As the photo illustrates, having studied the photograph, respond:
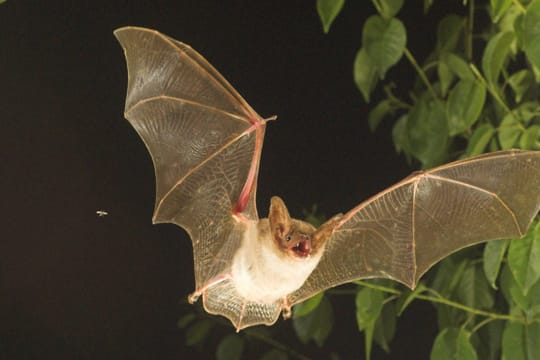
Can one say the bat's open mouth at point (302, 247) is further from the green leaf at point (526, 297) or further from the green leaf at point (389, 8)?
the green leaf at point (389, 8)

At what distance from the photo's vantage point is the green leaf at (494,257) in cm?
169

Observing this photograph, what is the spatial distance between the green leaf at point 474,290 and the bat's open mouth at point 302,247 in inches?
32.1

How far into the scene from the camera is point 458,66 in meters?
1.90

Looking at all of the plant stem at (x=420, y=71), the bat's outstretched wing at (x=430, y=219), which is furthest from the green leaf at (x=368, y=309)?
the plant stem at (x=420, y=71)

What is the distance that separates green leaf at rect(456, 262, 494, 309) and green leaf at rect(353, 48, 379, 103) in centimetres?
47

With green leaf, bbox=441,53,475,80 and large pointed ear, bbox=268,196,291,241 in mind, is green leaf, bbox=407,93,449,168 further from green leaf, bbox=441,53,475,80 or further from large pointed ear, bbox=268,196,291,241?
large pointed ear, bbox=268,196,291,241

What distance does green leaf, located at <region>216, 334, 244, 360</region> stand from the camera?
6.15ft

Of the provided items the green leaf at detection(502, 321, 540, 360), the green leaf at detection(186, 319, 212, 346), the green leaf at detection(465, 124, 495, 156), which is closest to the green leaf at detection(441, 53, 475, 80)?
the green leaf at detection(465, 124, 495, 156)

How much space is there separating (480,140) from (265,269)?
69 cm

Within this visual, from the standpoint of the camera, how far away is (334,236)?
4.84 ft

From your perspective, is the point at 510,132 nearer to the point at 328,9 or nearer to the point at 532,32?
the point at 532,32

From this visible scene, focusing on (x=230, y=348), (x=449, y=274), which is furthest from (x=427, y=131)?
(x=230, y=348)

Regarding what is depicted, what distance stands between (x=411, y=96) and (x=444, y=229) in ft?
2.00

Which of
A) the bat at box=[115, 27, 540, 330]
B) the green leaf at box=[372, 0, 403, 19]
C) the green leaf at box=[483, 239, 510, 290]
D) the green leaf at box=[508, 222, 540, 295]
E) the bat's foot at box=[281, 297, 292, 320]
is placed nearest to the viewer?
the bat at box=[115, 27, 540, 330]
